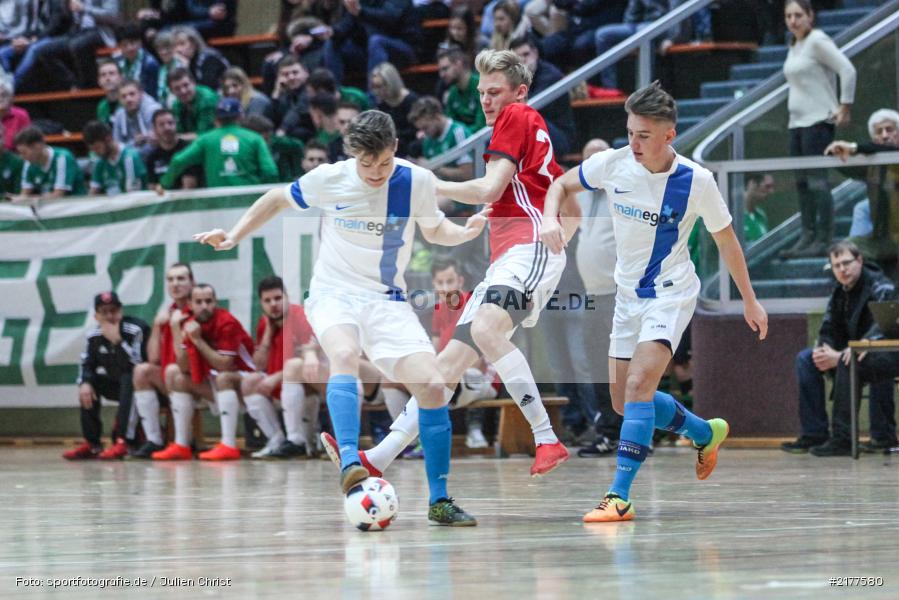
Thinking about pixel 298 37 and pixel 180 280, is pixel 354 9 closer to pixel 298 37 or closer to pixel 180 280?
pixel 298 37

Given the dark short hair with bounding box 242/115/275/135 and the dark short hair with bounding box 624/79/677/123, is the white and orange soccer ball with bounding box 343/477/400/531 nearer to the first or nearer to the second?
the dark short hair with bounding box 624/79/677/123

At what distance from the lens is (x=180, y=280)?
13602 millimetres

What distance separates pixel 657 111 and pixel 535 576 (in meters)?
2.74

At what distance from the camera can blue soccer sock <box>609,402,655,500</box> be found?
657cm

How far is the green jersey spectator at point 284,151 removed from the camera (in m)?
14.9

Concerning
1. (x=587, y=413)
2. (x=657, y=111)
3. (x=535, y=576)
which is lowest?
(x=587, y=413)

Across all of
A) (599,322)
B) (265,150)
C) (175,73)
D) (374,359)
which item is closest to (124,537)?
(374,359)

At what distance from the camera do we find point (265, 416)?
43.1 feet

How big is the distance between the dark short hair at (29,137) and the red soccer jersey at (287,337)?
13.6ft

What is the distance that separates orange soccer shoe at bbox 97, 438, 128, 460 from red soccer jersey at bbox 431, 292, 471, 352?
3.30 metres

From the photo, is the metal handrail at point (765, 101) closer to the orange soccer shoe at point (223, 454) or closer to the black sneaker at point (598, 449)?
the black sneaker at point (598, 449)

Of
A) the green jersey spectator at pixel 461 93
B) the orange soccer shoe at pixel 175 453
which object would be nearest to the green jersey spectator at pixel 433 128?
the green jersey spectator at pixel 461 93

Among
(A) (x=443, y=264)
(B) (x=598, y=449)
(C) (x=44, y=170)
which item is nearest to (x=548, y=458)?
(B) (x=598, y=449)

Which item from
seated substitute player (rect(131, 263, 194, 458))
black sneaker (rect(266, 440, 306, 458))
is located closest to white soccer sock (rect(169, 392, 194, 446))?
seated substitute player (rect(131, 263, 194, 458))
